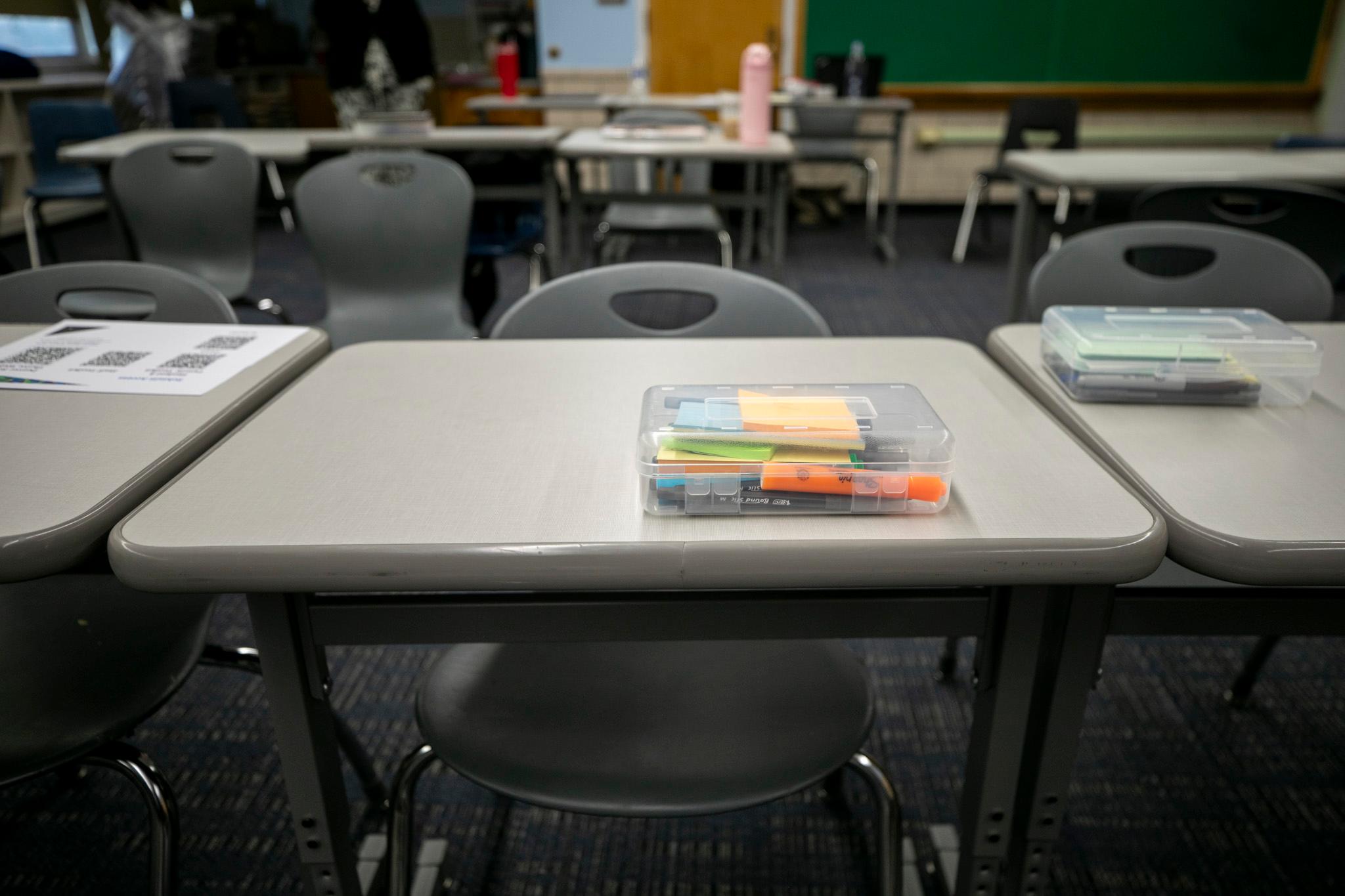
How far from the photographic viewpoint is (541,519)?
2.15 ft

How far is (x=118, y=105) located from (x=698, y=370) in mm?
6033

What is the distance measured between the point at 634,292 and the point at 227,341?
0.54 m

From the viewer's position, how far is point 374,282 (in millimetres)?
2199

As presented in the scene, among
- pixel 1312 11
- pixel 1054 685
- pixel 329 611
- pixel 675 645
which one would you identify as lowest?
pixel 675 645

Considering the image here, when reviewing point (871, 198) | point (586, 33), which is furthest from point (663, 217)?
point (586, 33)

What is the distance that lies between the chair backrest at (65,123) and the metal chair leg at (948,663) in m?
4.21

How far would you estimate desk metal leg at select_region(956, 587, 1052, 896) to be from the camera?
762mm

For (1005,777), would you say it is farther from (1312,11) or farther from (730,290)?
(1312,11)

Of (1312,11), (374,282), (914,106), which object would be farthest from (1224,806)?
(1312,11)

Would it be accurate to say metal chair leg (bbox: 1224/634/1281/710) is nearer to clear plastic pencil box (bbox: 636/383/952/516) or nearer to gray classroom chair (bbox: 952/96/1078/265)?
clear plastic pencil box (bbox: 636/383/952/516)

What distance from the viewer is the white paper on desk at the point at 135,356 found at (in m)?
0.91

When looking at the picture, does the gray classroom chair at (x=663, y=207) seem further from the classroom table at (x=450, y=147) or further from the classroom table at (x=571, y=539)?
the classroom table at (x=571, y=539)

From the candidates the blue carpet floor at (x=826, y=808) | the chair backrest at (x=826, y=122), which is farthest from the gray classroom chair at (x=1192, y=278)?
the chair backrest at (x=826, y=122)

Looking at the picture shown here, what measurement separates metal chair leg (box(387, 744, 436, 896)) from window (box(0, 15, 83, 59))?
6.37 meters
